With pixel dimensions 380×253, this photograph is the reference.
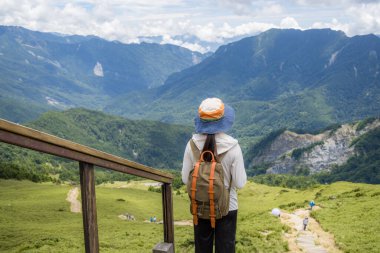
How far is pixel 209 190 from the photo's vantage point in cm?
729

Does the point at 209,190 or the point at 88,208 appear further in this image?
the point at 209,190

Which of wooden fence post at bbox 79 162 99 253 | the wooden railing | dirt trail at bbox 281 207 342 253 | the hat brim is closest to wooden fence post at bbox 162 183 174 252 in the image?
the wooden railing

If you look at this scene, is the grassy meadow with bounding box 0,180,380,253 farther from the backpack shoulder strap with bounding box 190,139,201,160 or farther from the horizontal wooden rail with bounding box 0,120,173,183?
the backpack shoulder strap with bounding box 190,139,201,160

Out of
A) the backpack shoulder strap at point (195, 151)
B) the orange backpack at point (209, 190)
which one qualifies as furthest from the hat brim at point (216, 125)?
the orange backpack at point (209, 190)

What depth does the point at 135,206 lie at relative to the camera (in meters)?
71.1

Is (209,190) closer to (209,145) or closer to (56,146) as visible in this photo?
(209,145)

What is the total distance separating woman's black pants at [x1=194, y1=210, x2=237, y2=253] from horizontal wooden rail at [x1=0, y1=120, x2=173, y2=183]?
195 cm

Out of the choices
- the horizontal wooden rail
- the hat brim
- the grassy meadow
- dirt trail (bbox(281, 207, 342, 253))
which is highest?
the hat brim

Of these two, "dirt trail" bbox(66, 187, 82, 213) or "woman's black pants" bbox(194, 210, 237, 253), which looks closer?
"dirt trail" bbox(66, 187, 82, 213)

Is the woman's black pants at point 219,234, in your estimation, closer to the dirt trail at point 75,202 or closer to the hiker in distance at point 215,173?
the hiker in distance at point 215,173

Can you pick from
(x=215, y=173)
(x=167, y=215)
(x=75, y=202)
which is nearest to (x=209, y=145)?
(x=215, y=173)

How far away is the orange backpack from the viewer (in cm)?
729

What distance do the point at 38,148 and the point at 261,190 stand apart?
121910 millimetres

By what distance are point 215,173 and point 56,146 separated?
3.05m
